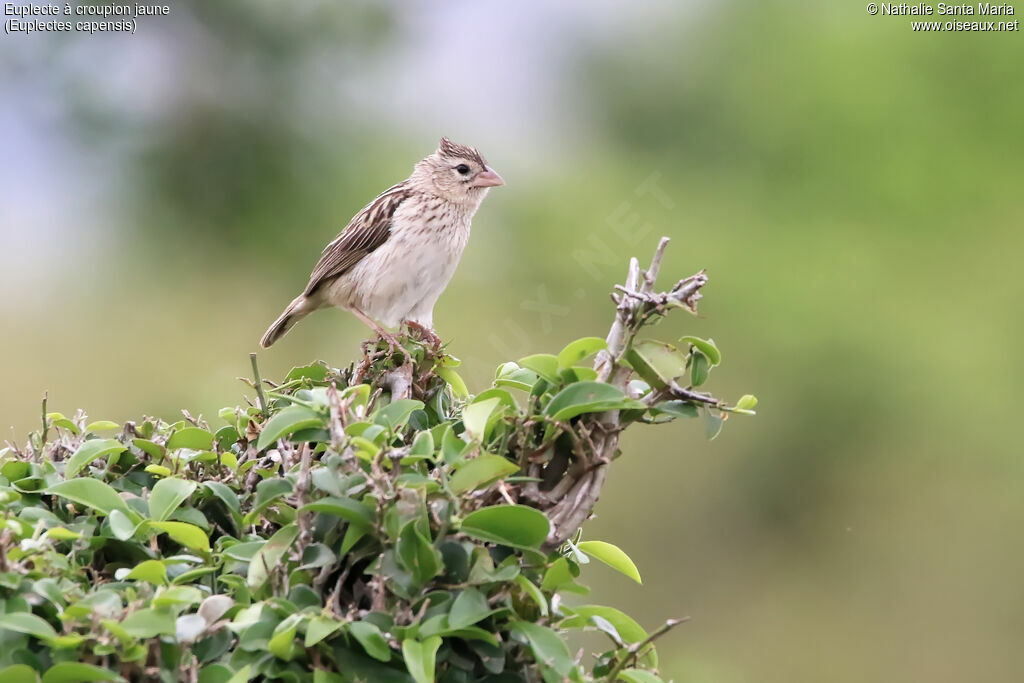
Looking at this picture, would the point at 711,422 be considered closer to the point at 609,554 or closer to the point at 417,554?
the point at 609,554

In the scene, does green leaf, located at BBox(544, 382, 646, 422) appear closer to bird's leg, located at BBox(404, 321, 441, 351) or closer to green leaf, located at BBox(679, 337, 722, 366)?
green leaf, located at BBox(679, 337, 722, 366)

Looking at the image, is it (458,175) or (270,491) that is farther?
(458,175)

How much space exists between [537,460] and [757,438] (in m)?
4.53

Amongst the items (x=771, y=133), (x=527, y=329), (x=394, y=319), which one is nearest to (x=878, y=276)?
(x=771, y=133)

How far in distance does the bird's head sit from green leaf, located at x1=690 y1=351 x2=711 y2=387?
7.22ft

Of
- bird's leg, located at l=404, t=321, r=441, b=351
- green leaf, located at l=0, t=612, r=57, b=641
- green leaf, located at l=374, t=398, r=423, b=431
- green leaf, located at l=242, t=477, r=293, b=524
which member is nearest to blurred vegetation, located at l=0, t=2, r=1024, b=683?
bird's leg, located at l=404, t=321, r=441, b=351

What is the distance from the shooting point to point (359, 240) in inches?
A: 131

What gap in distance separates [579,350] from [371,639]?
0.39 meters

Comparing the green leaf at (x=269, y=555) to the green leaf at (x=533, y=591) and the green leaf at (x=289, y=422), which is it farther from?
the green leaf at (x=533, y=591)

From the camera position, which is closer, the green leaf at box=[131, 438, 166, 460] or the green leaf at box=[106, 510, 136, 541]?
the green leaf at box=[106, 510, 136, 541]

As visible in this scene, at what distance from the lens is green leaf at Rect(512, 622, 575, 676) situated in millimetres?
1113

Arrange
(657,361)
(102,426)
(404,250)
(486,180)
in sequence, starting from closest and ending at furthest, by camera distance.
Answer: (657,361) → (102,426) → (404,250) → (486,180)

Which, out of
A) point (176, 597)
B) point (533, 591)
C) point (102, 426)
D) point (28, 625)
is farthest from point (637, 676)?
point (102, 426)

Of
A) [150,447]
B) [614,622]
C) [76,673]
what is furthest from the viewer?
[150,447]
